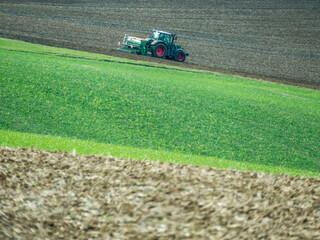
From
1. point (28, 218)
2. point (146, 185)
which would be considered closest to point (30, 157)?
point (28, 218)

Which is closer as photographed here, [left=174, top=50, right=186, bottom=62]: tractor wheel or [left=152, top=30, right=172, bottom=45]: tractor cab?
[left=152, top=30, right=172, bottom=45]: tractor cab

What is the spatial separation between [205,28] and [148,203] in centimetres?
4357

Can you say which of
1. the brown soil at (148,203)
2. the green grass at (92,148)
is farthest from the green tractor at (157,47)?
the brown soil at (148,203)

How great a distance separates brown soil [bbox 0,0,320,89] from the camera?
29922 millimetres

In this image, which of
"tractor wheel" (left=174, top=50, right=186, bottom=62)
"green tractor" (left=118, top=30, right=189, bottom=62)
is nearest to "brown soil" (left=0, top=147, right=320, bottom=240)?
"green tractor" (left=118, top=30, right=189, bottom=62)

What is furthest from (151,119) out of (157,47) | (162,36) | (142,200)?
(162,36)

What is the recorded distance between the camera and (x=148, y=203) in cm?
428

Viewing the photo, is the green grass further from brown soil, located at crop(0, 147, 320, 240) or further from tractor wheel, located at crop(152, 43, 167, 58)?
tractor wheel, located at crop(152, 43, 167, 58)

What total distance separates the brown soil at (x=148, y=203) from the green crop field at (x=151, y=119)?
2736 mm

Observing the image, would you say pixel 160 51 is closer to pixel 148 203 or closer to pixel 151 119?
pixel 151 119

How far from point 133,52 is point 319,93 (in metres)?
14.4

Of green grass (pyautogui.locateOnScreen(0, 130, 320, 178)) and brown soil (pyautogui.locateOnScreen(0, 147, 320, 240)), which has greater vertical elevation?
brown soil (pyautogui.locateOnScreen(0, 147, 320, 240))

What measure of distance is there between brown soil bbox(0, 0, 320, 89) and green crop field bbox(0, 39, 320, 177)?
11.6 metres

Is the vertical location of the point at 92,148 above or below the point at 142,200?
below
